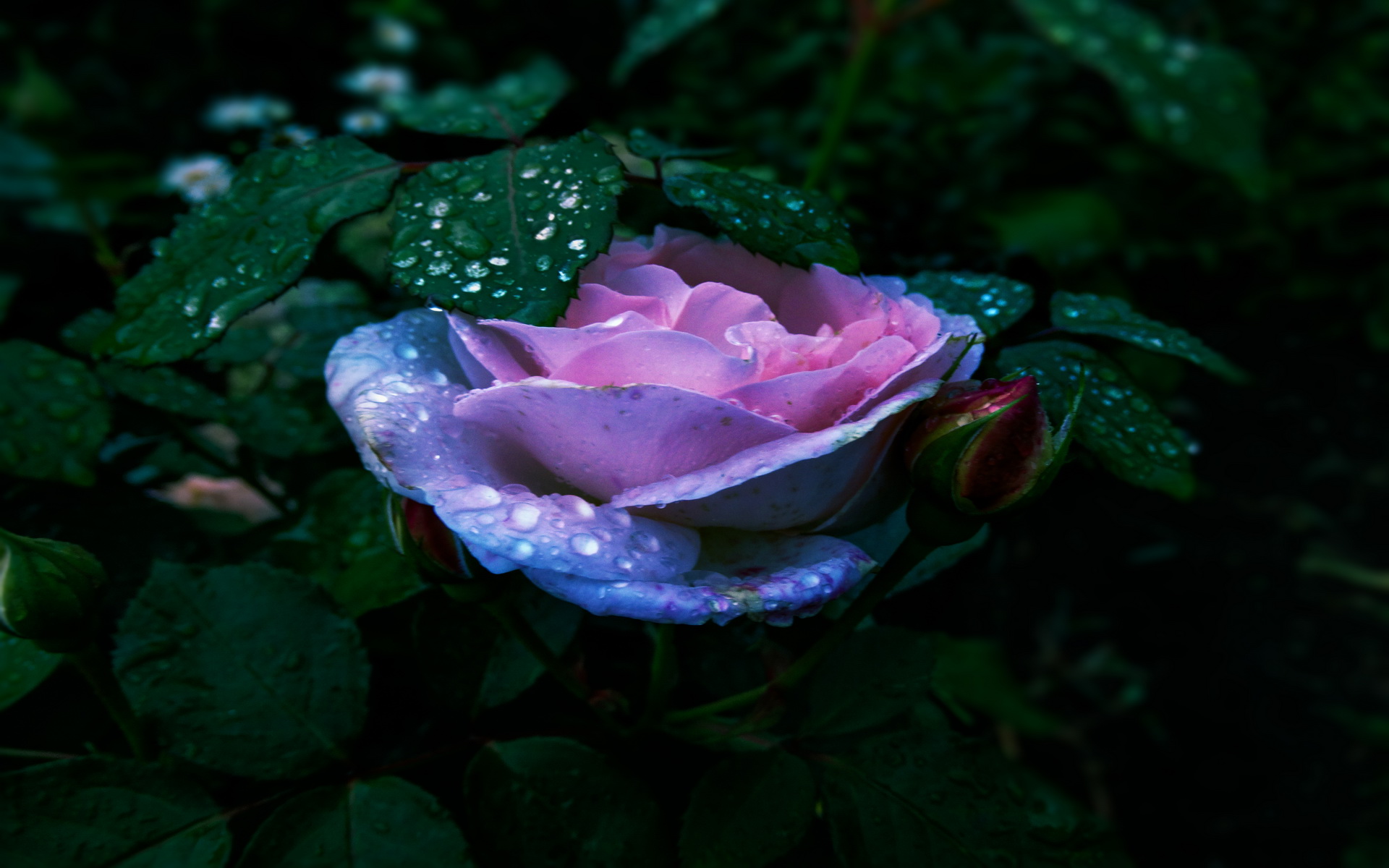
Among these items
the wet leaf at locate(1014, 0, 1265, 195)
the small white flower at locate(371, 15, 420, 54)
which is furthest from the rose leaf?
the small white flower at locate(371, 15, 420, 54)

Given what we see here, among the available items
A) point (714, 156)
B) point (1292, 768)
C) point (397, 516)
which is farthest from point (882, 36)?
point (1292, 768)

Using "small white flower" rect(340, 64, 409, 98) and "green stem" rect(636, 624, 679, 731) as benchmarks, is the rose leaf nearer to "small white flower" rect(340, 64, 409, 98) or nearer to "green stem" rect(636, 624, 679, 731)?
"green stem" rect(636, 624, 679, 731)

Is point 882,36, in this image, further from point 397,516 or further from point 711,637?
point 397,516

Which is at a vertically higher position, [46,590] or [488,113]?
[488,113]

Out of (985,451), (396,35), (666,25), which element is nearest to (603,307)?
(985,451)

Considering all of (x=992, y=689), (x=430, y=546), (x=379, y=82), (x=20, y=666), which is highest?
(x=430, y=546)

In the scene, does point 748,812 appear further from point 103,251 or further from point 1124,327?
point 103,251
